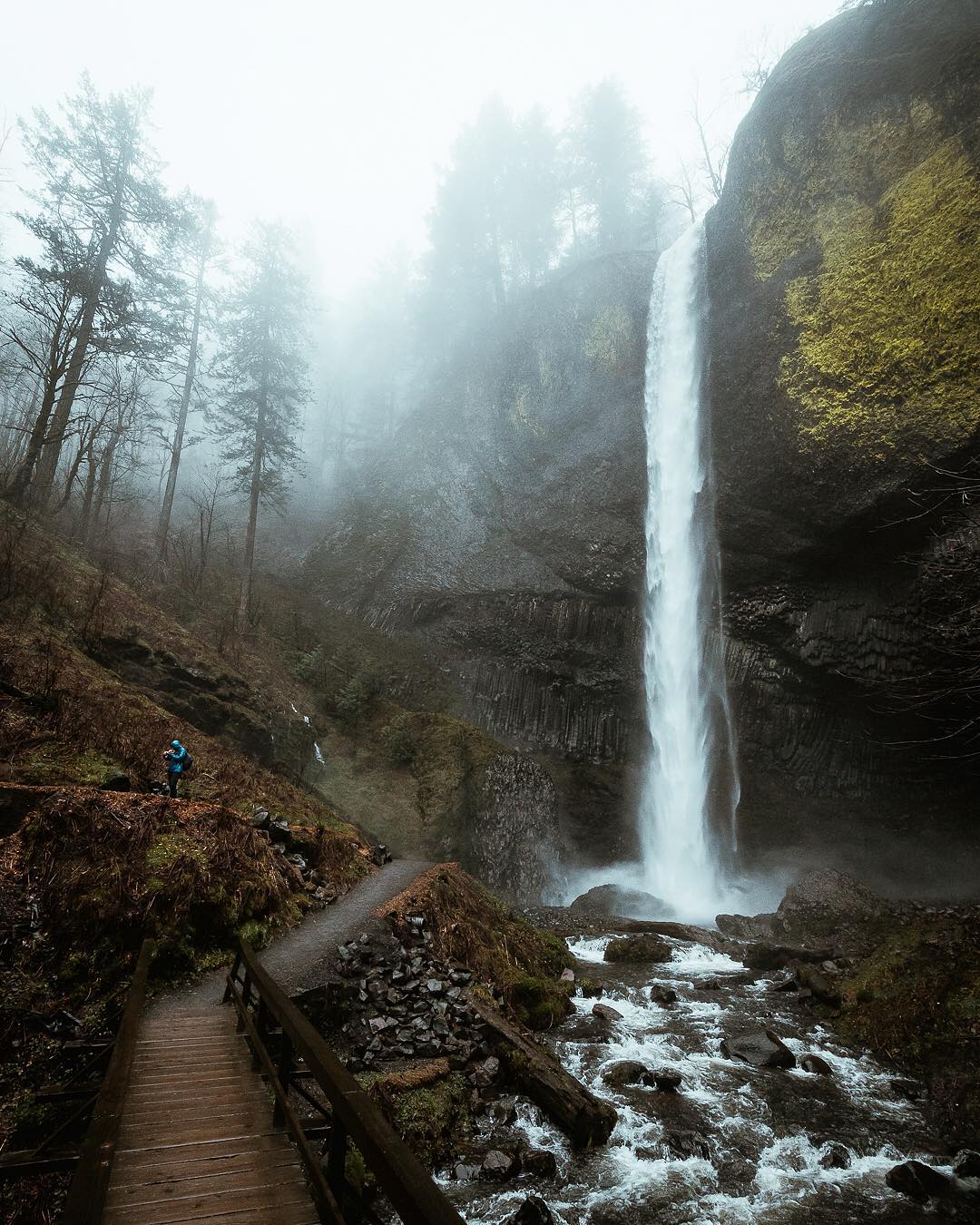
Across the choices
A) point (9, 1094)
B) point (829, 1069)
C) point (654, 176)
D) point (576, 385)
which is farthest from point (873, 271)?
point (654, 176)

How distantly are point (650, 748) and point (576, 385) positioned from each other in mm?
16466

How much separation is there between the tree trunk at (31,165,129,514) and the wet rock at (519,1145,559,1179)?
16035mm

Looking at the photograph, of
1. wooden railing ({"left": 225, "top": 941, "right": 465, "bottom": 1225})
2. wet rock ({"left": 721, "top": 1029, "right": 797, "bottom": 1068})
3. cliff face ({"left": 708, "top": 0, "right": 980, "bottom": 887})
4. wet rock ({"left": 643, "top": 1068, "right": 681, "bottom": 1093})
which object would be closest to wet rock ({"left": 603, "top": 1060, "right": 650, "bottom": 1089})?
wet rock ({"left": 643, "top": 1068, "right": 681, "bottom": 1093})

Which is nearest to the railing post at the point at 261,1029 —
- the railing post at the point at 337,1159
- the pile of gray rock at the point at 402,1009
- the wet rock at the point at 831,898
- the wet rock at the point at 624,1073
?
the pile of gray rock at the point at 402,1009

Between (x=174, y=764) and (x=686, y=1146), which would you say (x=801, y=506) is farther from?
(x=174, y=764)

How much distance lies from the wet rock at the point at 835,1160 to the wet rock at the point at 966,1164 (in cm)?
85

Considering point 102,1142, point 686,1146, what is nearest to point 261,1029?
point 102,1142

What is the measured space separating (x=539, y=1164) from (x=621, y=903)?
500 inches

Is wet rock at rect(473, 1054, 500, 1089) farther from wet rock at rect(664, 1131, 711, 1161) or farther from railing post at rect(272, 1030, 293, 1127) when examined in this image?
railing post at rect(272, 1030, 293, 1127)

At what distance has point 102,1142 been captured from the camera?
234 cm

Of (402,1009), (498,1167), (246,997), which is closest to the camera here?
(498,1167)

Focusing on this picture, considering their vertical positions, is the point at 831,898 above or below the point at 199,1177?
below

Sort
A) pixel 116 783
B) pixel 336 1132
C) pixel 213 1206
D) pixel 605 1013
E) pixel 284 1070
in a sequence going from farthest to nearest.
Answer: pixel 605 1013 → pixel 116 783 → pixel 284 1070 → pixel 213 1206 → pixel 336 1132

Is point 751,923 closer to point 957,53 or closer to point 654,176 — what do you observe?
point 957,53
